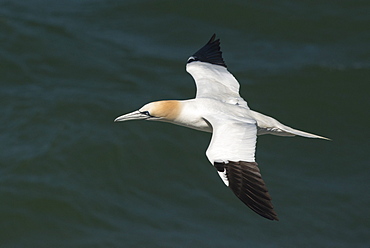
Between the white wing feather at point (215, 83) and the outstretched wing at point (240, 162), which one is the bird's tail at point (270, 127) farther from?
the white wing feather at point (215, 83)

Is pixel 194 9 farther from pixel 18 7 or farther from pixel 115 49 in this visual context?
pixel 18 7

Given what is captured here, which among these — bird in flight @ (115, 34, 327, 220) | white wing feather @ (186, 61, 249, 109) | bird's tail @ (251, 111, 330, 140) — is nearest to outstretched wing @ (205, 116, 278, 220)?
bird in flight @ (115, 34, 327, 220)

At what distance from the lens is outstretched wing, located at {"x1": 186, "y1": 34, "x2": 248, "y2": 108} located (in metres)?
9.77

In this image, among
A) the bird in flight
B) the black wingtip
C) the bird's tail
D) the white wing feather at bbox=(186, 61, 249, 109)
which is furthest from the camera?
the black wingtip

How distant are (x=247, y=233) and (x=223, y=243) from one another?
474mm

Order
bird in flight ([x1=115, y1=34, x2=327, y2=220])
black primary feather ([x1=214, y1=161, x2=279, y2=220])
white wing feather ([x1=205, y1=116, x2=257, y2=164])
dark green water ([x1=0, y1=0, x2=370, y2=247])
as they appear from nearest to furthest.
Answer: black primary feather ([x1=214, y1=161, x2=279, y2=220])
bird in flight ([x1=115, y1=34, x2=327, y2=220])
white wing feather ([x1=205, y1=116, x2=257, y2=164])
dark green water ([x1=0, y1=0, x2=370, y2=247])

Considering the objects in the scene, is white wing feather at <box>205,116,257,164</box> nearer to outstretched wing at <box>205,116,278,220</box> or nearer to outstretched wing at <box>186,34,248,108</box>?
outstretched wing at <box>205,116,278,220</box>

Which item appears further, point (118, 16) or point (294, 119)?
point (118, 16)

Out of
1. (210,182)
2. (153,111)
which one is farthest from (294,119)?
(153,111)

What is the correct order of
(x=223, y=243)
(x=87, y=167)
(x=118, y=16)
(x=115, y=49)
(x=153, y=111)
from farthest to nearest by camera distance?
(x=118, y=16) → (x=115, y=49) → (x=87, y=167) → (x=223, y=243) → (x=153, y=111)

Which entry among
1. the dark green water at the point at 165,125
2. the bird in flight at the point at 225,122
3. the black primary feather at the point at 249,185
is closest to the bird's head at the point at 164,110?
the bird in flight at the point at 225,122

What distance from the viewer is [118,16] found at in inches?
579

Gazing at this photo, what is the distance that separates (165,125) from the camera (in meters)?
12.2

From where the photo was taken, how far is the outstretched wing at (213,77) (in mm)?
9766
